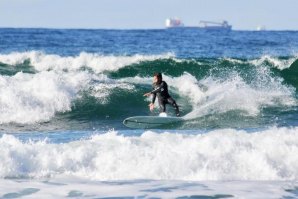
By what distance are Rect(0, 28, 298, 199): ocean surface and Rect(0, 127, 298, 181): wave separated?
2 centimetres

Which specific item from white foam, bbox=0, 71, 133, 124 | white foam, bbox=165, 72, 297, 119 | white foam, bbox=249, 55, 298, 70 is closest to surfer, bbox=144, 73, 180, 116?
white foam, bbox=165, 72, 297, 119

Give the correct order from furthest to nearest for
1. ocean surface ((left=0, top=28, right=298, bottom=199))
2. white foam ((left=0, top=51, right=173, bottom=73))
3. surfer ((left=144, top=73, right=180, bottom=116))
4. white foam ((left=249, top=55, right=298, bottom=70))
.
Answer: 1. white foam ((left=0, top=51, right=173, bottom=73))
2. white foam ((left=249, top=55, right=298, bottom=70))
3. surfer ((left=144, top=73, right=180, bottom=116))
4. ocean surface ((left=0, top=28, right=298, bottom=199))

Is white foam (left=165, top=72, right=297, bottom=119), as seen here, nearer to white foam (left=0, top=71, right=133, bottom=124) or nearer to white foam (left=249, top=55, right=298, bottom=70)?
white foam (left=0, top=71, right=133, bottom=124)

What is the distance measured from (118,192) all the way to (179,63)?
776 inches

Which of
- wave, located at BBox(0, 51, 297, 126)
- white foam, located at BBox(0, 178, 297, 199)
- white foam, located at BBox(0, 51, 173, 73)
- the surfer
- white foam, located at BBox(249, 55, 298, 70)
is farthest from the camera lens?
white foam, located at BBox(0, 51, 173, 73)

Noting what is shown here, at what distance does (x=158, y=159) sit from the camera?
11.0m

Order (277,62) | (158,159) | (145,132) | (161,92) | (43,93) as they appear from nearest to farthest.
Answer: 1. (158,159)
2. (145,132)
3. (161,92)
4. (43,93)
5. (277,62)

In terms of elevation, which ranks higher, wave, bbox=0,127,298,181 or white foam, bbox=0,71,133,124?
white foam, bbox=0,71,133,124

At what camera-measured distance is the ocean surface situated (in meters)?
9.94

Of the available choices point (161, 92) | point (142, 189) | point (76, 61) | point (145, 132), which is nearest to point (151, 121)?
point (161, 92)

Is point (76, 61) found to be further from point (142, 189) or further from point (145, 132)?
point (142, 189)

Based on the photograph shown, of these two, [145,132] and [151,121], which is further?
[151,121]

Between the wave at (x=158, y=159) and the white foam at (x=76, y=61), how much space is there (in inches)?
659

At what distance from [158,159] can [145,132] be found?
2107mm
